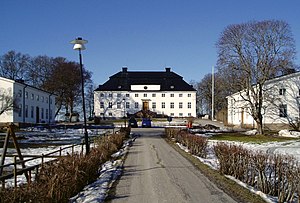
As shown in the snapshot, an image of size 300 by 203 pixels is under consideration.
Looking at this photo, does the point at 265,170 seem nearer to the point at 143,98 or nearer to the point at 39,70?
the point at 39,70

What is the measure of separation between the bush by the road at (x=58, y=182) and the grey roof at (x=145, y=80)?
7410 cm

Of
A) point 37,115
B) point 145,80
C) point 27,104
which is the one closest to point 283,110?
point 27,104

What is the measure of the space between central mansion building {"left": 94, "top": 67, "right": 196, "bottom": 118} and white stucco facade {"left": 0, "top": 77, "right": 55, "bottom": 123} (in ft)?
62.4

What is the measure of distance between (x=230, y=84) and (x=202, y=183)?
26.9 meters

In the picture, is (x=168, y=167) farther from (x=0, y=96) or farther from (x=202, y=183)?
(x=0, y=96)

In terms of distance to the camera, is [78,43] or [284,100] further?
[284,100]

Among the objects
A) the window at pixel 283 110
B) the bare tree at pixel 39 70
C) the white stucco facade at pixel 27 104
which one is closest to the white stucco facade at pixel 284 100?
the window at pixel 283 110

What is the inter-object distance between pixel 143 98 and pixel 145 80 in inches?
216

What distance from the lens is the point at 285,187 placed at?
27.1 feet

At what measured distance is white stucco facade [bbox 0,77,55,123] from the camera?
45219 millimetres

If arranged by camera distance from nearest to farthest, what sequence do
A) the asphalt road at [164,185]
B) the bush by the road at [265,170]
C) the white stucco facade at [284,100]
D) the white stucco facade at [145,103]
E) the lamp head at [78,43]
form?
the bush by the road at [265,170] < the asphalt road at [164,185] < the lamp head at [78,43] < the white stucco facade at [284,100] < the white stucco facade at [145,103]

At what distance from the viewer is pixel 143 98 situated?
84.1 meters

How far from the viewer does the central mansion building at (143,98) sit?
273 feet

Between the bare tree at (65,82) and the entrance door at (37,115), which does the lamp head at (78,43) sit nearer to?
the entrance door at (37,115)
